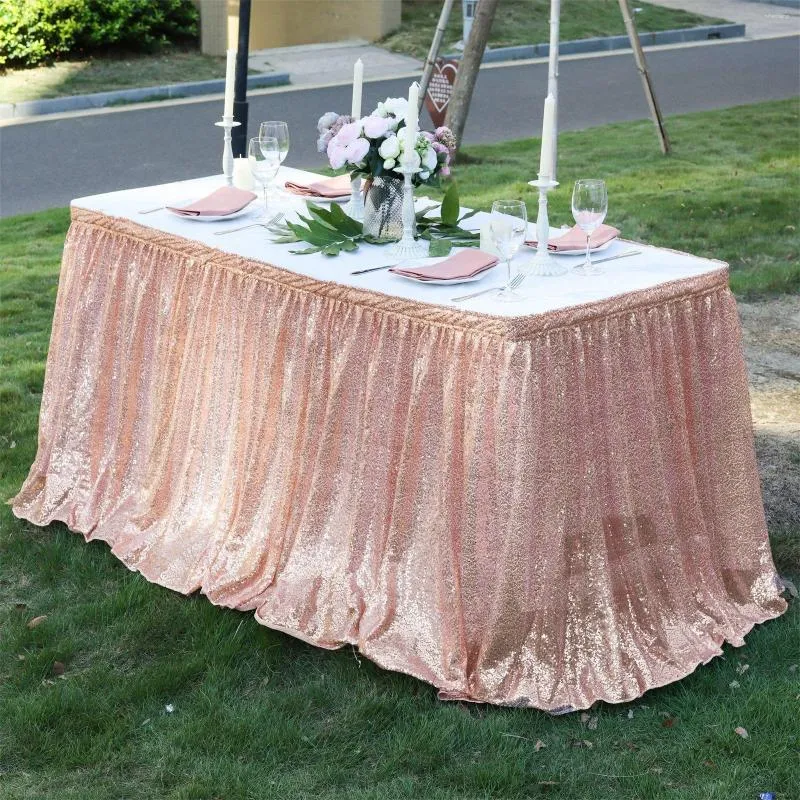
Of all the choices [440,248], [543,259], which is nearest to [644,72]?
[440,248]

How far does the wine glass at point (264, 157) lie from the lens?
14.6ft

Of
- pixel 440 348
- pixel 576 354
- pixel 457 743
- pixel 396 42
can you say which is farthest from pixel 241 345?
pixel 396 42

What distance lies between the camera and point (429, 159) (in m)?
3.91

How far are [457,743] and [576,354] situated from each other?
1058 mm

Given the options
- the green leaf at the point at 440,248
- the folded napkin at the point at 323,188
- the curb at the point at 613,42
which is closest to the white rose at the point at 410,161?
the green leaf at the point at 440,248

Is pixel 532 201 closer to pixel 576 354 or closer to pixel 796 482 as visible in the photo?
pixel 796 482

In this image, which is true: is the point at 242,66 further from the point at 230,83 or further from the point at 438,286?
the point at 438,286

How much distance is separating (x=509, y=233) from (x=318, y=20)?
1459 centimetres

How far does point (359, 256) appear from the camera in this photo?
403cm

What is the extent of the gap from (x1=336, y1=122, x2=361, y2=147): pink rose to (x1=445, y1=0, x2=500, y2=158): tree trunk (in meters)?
5.28

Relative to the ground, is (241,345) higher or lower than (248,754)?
higher

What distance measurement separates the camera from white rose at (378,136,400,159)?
12.8 feet

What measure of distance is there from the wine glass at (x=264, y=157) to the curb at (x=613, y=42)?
34.2 feet

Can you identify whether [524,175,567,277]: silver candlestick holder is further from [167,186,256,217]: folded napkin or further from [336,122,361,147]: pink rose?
[167,186,256,217]: folded napkin
